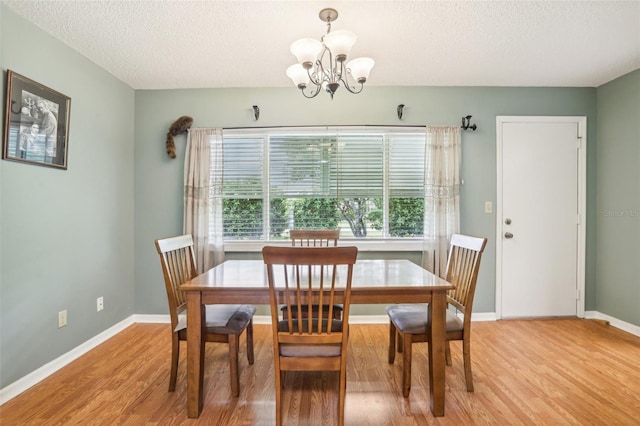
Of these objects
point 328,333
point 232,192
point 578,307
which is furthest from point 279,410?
point 578,307

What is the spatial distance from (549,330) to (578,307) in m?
0.62

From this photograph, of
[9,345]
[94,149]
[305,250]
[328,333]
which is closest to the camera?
[305,250]

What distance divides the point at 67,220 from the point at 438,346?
9.27 feet

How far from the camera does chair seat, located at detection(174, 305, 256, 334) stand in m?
1.79

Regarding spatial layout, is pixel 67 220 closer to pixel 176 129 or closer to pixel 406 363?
pixel 176 129

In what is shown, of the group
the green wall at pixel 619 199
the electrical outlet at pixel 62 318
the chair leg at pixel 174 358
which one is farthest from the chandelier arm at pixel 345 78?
the electrical outlet at pixel 62 318

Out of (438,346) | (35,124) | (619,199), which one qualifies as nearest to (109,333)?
(35,124)

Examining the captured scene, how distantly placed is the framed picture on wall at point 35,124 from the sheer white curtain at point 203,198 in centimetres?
99

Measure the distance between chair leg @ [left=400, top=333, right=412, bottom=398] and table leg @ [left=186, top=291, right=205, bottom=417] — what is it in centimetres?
118

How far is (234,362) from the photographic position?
1.80m

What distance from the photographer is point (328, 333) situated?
1491mm

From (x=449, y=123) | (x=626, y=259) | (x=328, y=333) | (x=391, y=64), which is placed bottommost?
(x=328, y=333)

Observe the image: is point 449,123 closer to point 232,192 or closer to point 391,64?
point 391,64

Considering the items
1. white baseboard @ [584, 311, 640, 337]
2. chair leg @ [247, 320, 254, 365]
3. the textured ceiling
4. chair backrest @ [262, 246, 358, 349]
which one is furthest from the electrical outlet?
white baseboard @ [584, 311, 640, 337]
